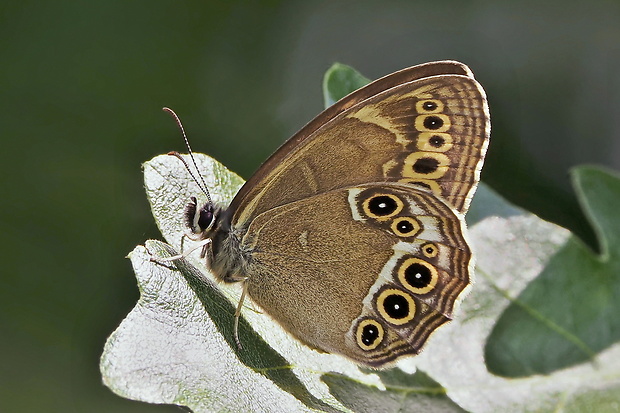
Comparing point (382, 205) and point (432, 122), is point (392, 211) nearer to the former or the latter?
point (382, 205)

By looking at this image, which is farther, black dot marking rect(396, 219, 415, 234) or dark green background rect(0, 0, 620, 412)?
dark green background rect(0, 0, 620, 412)

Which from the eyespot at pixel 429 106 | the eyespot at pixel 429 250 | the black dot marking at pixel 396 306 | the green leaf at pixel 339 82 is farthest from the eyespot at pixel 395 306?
the green leaf at pixel 339 82

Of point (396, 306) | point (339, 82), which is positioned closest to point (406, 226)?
point (396, 306)

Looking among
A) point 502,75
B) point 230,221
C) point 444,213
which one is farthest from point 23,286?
point 502,75

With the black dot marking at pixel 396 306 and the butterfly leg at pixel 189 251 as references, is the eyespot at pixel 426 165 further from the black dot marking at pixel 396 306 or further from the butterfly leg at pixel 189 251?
the butterfly leg at pixel 189 251

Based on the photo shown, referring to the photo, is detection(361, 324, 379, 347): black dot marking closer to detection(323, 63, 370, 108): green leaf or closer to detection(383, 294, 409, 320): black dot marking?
detection(383, 294, 409, 320): black dot marking

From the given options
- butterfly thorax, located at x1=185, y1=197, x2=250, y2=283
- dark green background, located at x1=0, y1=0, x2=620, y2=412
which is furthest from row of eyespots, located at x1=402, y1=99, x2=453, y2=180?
dark green background, located at x1=0, y1=0, x2=620, y2=412

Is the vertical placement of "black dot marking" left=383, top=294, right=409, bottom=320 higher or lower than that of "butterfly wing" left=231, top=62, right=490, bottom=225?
lower
